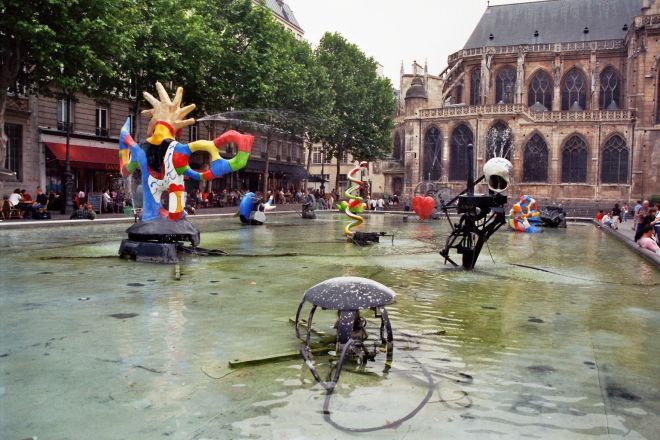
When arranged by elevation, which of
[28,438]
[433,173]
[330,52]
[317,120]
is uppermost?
[330,52]

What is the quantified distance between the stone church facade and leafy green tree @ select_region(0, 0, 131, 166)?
1461 inches

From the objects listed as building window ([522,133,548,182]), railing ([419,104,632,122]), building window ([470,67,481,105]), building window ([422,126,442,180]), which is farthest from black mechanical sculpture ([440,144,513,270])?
building window ([470,67,481,105])

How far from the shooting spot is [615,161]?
49531 mm

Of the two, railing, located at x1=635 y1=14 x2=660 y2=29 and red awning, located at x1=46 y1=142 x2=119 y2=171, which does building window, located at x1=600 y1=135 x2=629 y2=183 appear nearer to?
railing, located at x1=635 y1=14 x2=660 y2=29

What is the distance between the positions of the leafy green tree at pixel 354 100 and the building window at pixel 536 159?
41.3 feet

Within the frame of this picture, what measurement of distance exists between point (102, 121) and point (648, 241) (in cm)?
3032

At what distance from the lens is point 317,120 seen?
4362 centimetres

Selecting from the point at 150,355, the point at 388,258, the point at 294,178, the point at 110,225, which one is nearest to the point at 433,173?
the point at 294,178

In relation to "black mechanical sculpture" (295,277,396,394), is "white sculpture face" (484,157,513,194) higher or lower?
higher

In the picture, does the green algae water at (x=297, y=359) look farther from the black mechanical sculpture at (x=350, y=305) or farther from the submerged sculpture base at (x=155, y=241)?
the submerged sculpture base at (x=155, y=241)

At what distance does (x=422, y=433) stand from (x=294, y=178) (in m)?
56.3

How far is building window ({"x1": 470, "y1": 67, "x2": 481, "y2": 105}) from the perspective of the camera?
5956 centimetres

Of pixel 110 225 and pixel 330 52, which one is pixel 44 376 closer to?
pixel 110 225

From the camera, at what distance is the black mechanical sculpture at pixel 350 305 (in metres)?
4.63
